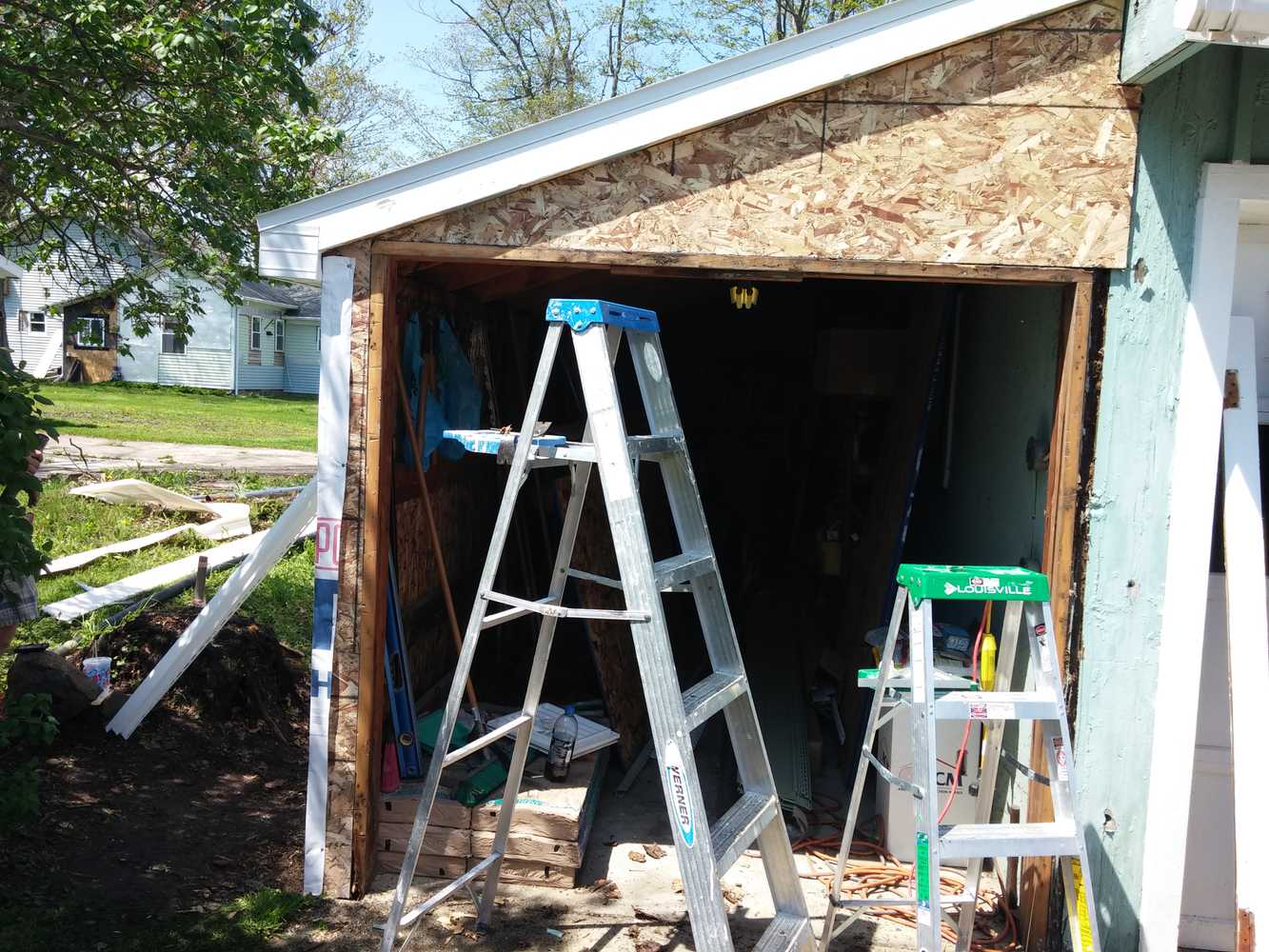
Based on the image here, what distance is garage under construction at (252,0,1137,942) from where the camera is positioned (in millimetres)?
3643

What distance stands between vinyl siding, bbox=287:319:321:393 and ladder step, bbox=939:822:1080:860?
31.2m

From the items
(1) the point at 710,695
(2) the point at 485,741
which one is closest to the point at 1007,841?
(1) the point at 710,695

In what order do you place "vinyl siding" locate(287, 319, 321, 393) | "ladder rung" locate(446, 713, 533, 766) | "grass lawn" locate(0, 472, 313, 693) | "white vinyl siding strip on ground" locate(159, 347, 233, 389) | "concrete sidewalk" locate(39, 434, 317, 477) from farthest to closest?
1. "vinyl siding" locate(287, 319, 321, 393)
2. "white vinyl siding strip on ground" locate(159, 347, 233, 389)
3. "concrete sidewalk" locate(39, 434, 317, 477)
4. "grass lawn" locate(0, 472, 313, 693)
5. "ladder rung" locate(446, 713, 533, 766)

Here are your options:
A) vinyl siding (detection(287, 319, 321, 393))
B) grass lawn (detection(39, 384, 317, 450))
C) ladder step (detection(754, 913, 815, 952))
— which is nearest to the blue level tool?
ladder step (detection(754, 913, 815, 952))

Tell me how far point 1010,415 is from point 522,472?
8.82 ft

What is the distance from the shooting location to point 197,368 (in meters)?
28.8

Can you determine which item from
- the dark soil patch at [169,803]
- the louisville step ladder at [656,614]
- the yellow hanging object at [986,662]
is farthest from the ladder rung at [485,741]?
the yellow hanging object at [986,662]

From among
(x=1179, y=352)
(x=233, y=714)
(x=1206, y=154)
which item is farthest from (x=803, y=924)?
(x=233, y=714)

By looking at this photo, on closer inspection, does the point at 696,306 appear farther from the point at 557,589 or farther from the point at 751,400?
the point at 557,589

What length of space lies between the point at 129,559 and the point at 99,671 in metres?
3.54

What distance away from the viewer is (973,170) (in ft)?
12.1

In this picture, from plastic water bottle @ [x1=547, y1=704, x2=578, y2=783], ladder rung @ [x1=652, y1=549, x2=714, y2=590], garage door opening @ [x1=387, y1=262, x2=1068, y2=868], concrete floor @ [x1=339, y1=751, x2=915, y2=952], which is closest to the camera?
ladder rung @ [x1=652, y1=549, x2=714, y2=590]

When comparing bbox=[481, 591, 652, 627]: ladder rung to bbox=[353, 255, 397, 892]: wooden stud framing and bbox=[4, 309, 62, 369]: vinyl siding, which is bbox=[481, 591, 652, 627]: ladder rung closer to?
bbox=[353, 255, 397, 892]: wooden stud framing

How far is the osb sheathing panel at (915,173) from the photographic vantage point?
3.63m
